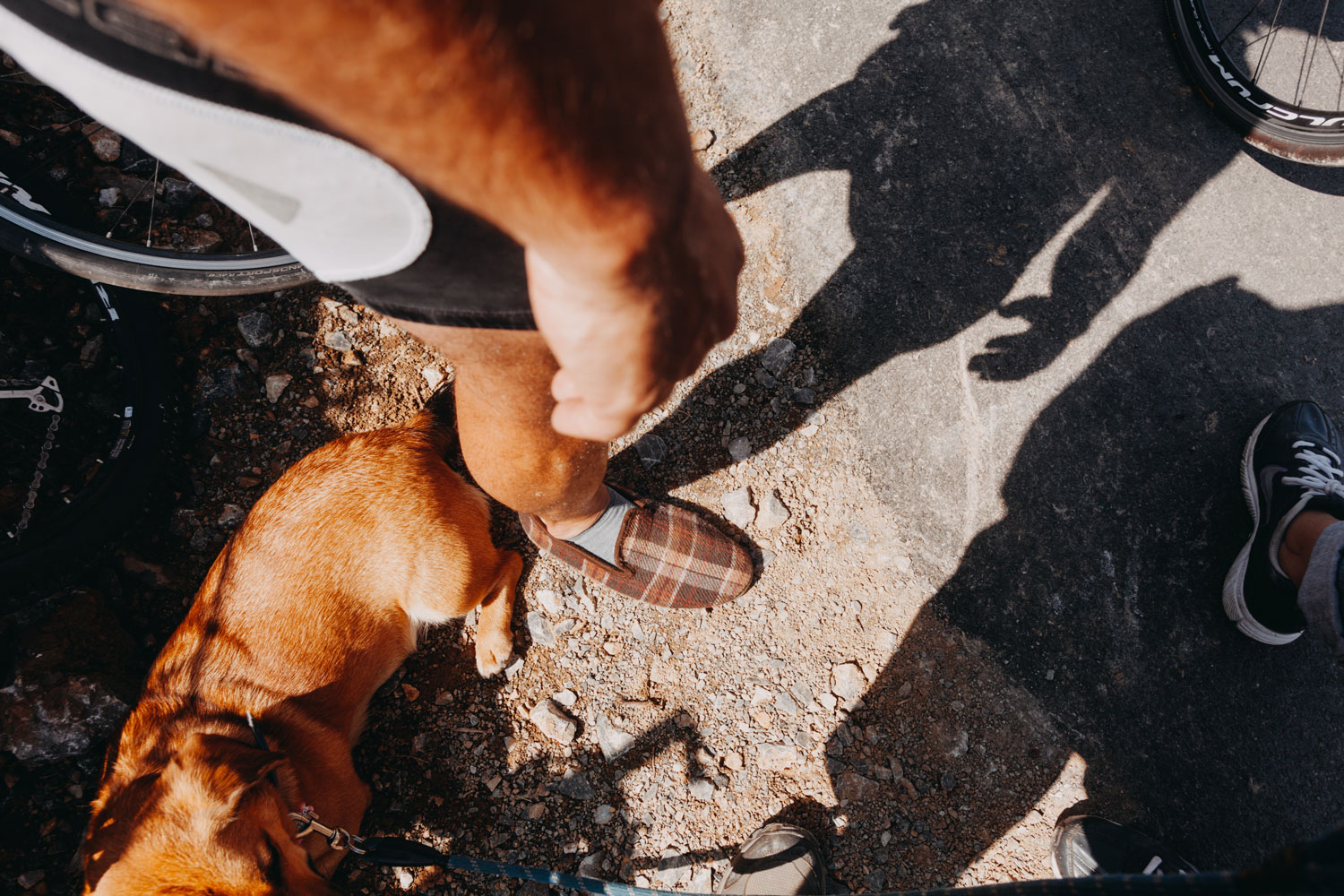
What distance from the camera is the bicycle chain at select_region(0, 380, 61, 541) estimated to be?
2334mm

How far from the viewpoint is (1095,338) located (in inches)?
111

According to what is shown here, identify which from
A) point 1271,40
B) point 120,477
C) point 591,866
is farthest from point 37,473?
point 1271,40

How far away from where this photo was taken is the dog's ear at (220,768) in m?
1.80

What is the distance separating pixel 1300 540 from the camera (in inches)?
99.5

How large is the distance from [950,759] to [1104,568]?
1.05m

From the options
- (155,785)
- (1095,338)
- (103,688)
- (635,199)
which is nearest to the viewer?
(635,199)

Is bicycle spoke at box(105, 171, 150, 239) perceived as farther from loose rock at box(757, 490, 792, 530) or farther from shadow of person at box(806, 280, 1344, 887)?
shadow of person at box(806, 280, 1344, 887)

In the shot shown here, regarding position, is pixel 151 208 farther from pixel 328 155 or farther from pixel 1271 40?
pixel 1271 40

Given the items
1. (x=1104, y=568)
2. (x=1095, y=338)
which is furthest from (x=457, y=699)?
(x=1095, y=338)

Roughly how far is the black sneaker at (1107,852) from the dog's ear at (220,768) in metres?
2.82

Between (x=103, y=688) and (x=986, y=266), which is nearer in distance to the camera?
(x=103, y=688)

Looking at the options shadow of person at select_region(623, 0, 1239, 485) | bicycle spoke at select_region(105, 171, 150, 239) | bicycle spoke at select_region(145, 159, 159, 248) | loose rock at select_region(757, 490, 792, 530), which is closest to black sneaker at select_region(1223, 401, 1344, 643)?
shadow of person at select_region(623, 0, 1239, 485)

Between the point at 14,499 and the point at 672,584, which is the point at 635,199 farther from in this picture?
the point at 14,499

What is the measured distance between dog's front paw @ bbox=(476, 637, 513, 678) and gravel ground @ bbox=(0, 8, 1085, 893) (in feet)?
0.28
